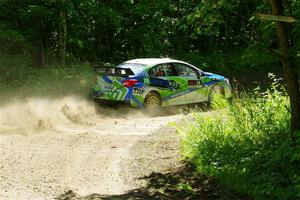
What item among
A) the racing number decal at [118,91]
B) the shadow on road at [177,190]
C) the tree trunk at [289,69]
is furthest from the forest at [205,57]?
the racing number decal at [118,91]

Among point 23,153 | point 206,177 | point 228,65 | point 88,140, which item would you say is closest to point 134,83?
point 88,140

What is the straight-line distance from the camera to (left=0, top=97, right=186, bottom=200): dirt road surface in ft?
25.0

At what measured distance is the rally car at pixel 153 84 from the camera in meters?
15.3

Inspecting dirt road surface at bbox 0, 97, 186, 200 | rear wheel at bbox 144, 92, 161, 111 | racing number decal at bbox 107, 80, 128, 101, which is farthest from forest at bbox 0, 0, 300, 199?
racing number decal at bbox 107, 80, 128, 101

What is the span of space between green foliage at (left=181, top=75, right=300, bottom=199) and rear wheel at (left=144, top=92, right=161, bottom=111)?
5.05m

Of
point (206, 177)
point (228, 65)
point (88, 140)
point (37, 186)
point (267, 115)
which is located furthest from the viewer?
point (228, 65)

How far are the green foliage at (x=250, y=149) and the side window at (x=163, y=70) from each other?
17.4ft

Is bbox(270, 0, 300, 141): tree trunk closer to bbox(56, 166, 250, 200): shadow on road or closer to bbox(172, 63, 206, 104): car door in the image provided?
bbox(56, 166, 250, 200): shadow on road

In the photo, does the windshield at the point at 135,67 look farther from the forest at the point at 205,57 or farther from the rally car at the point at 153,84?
the forest at the point at 205,57

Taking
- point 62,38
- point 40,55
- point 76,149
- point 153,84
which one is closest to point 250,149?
point 76,149

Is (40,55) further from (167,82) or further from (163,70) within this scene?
(167,82)

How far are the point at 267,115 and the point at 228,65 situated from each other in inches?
718

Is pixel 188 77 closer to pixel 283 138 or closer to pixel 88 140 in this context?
pixel 88 140

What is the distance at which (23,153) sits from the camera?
9445 mm
